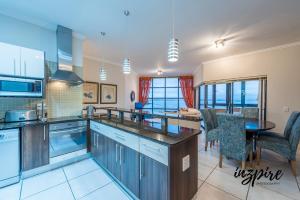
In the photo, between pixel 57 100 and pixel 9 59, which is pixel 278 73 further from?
pixel 9 59

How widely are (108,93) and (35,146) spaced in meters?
3.46

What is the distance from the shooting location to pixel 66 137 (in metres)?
2.66

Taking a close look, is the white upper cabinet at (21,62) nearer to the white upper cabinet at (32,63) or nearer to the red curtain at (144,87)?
the white upper cabinet at (32,63)

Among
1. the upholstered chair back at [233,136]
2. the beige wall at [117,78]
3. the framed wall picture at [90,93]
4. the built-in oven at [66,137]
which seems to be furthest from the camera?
the beige wall at [117,78]

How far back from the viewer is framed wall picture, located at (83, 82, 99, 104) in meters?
Result: 4.86

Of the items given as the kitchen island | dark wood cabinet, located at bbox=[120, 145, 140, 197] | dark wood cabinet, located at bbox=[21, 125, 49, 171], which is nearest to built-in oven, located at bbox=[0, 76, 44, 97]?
dark wood cabinet, located at bbox=[21, 125, 49, 171]

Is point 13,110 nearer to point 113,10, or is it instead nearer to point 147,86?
point 113,10

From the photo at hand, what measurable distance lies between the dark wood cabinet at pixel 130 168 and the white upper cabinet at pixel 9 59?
2.21m

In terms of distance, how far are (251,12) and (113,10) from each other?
7.62 ft

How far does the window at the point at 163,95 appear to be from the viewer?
834 centimetres

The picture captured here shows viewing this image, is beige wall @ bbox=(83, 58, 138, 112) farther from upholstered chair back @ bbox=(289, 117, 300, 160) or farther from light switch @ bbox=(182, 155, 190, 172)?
upholstered chair back @ bbox=(289, 117, 300, 160)

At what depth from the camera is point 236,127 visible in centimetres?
237

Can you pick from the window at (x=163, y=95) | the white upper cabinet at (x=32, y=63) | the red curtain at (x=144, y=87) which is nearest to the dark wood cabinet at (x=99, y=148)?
the white upper cabinet at (x=32, y=63)

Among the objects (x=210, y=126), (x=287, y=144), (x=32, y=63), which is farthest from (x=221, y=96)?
(x=32, y=63)
